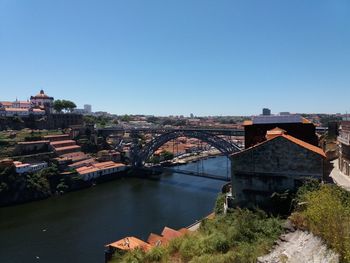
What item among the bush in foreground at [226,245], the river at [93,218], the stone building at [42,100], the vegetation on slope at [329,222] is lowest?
the river at [93,218]

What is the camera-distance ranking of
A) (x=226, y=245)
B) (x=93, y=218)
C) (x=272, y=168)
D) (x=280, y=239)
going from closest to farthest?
(x=280, y=239), (x=226, y=245), (x=272, y=168), (x=93, y=218)

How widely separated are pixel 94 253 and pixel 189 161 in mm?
41125

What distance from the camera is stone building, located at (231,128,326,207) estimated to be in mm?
12117

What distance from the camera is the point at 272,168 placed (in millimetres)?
12617

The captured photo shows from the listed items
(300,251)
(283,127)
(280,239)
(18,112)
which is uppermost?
(18,112)

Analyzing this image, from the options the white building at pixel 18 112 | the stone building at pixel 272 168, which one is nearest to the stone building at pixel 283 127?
the stone building at pixel 272 168

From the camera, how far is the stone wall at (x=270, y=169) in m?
12.1

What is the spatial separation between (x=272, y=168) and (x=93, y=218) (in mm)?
17824

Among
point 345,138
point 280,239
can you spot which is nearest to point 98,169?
point 345,138

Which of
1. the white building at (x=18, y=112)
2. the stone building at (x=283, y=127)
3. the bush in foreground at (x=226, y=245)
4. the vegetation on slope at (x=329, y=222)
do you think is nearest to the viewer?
the vegetation on slope at (x=329, y=222)

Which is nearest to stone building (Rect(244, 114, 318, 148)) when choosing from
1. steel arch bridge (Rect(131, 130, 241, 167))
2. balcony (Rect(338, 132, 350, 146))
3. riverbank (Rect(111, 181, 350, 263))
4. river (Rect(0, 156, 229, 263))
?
balcony (Rect(338, 132, 350, 146))

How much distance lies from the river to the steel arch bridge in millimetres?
4165

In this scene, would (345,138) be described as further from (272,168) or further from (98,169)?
(98,169)

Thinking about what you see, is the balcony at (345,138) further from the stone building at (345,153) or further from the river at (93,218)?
the river at (93,218)
